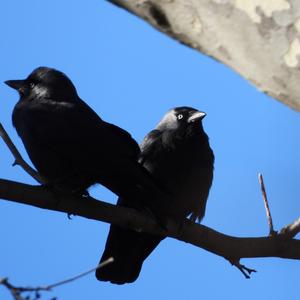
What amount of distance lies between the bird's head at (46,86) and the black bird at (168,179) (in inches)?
30.2

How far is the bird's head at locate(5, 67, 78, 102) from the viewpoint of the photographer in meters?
4.53

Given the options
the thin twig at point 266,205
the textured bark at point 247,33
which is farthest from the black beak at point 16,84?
the textured bark at point 247,33

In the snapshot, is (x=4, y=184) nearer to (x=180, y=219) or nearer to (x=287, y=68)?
(x=180, y=219)

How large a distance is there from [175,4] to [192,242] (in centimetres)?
200

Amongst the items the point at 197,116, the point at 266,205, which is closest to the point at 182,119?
the point at 197,116

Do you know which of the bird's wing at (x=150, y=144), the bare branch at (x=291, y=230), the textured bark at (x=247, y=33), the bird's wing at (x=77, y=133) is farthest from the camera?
the bird's wing at (x=150, y=144)

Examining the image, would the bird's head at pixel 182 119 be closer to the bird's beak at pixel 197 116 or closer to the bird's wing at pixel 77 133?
the bird's beak at pixel 197 116

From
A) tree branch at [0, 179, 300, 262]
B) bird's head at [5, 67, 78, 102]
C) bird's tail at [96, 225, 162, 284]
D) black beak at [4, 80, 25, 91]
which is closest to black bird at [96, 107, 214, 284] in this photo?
bird's tail at [96, 225, 162, 284]

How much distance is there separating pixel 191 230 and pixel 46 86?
183 cm

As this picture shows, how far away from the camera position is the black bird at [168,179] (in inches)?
182

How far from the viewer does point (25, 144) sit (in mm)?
4094

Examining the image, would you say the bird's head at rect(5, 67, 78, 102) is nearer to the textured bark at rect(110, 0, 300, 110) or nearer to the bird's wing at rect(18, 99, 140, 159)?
the bird's wing at rect(18, 99, 140, 159)

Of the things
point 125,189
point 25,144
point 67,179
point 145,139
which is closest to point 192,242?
point 125,189

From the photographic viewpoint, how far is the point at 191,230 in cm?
331
